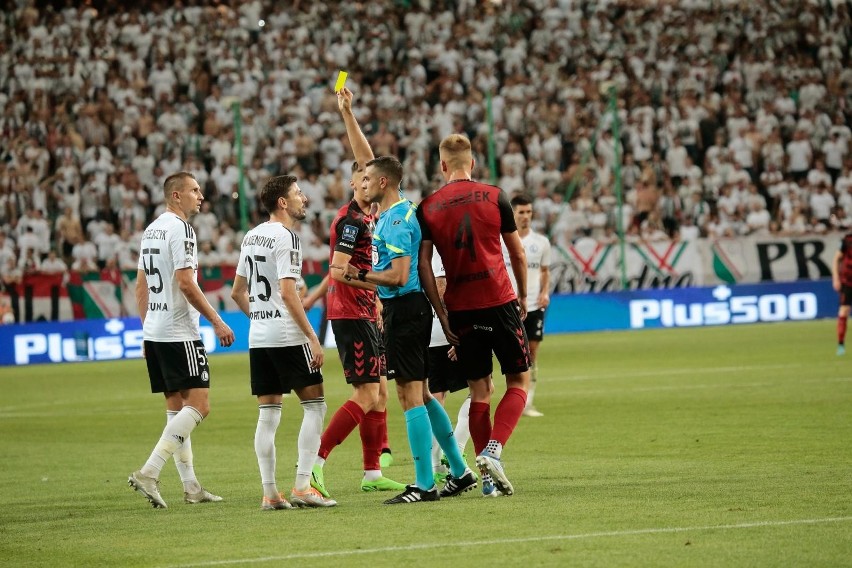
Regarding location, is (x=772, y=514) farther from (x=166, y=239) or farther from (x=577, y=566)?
(x=166, y=239)

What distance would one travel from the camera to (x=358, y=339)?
964 centimetres

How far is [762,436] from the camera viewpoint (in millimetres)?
12016

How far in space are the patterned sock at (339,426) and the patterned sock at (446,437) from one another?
549 mm

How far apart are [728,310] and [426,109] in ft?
29.1

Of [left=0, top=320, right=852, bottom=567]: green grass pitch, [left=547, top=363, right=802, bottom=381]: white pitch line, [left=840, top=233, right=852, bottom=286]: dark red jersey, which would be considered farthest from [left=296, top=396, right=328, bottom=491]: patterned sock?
[left=840, top=233, right=852, bottom=286]: dark red jersey

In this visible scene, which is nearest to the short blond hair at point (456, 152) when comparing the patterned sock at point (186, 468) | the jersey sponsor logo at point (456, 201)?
the jersey sponsor logo at point (456, 201)

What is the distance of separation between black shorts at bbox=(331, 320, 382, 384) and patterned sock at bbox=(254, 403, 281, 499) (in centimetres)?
62

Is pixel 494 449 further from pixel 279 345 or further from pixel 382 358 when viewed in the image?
pixel 279 345

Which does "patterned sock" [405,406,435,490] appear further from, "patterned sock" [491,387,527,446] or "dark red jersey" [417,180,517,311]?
"dark red jersey" [417,180,517,311]

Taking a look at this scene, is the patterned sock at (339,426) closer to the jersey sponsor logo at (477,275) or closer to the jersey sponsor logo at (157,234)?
the jersey sponsor logo at (477,275)

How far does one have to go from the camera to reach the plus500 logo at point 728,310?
30.1 metres

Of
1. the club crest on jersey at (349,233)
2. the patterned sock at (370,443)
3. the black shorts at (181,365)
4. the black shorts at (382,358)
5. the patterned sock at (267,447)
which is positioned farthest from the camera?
the patterned sock at (370,443)

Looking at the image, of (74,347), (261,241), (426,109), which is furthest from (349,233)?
(426,109)

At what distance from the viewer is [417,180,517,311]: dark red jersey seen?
29.7ft
